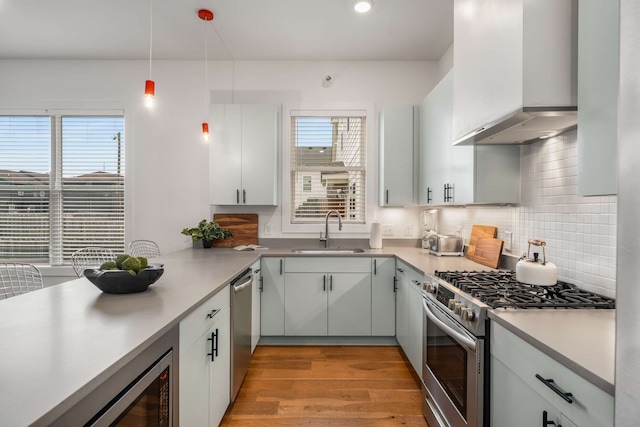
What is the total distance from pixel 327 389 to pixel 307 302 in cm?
84

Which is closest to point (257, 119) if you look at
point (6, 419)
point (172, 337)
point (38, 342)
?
point (172, 337)

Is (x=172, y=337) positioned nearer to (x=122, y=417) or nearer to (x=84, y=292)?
(x=122, y=417)

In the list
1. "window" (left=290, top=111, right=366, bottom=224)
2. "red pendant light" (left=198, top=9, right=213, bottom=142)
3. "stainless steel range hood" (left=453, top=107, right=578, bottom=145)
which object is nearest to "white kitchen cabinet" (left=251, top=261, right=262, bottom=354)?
"window" (left=290, top=111, right=366, bottom=224)

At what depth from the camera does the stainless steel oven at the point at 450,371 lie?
1.42 meters

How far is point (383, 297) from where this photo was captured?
313cm

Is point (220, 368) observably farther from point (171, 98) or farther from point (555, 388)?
point (171, 98)

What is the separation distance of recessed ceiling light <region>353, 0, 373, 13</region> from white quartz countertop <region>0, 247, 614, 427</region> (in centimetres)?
226

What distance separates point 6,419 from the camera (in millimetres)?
605

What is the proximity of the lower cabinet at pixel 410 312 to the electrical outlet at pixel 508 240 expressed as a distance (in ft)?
1.99

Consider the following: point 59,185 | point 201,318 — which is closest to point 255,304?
point 201,318

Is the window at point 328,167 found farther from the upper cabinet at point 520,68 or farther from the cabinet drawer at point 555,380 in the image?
the cabinet drawer at point 555,380

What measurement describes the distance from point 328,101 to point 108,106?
2.40 metres

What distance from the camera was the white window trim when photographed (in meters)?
3.69

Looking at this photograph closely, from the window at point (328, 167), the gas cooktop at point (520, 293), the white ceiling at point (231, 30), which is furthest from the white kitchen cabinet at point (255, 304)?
the white ceiling at point (231, 30)
